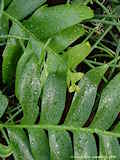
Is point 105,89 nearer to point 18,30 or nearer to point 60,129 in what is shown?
point 60,129

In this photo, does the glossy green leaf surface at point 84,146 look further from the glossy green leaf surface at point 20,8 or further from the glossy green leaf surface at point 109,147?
the glossy green leaf surface at point 20,8

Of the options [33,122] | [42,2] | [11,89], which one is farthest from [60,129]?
[42,2]

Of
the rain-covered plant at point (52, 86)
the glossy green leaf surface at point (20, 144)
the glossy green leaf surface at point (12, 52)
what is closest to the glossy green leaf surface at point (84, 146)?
the rain-covered plant at point (52, 86)

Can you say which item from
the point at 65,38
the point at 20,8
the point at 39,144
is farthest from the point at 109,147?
the point at 20,8

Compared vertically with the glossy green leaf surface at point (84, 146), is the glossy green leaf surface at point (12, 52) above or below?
above

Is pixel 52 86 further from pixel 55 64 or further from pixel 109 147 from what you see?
pixel 109 147

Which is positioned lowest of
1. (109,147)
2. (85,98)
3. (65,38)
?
(109,147)
